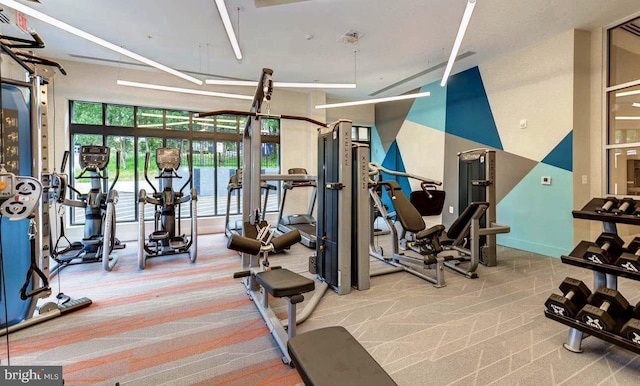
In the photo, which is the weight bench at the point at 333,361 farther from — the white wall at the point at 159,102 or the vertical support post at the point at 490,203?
the white wall at the point at 159,102

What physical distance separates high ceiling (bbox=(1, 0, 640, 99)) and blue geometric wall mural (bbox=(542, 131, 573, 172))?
1.71 meters

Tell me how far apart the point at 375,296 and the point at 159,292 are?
8.20 ft

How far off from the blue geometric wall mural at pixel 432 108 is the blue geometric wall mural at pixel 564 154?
2.39m

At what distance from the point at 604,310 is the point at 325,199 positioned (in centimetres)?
263

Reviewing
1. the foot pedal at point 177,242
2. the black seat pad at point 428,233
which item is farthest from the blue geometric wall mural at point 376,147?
the foot pedal at point 177,242

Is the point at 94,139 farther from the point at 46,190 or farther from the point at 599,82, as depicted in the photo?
the point at 599,82

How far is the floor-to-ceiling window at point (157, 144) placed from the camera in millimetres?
6059

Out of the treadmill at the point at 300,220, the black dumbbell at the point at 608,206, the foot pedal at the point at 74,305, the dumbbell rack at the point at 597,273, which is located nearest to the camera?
the dumbbell rack at the point at 597,273

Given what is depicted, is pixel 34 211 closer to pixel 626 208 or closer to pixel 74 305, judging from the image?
pixel 74 305

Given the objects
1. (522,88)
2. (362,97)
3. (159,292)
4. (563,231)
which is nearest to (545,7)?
(522,88)

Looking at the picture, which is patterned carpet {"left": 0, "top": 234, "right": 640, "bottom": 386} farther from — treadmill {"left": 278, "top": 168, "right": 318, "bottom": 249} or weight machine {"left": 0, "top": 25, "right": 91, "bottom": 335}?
treadmill {"left": 278, "top": 168, "right": 318, "bottom": 249}

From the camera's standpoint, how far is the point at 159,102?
252 inches
